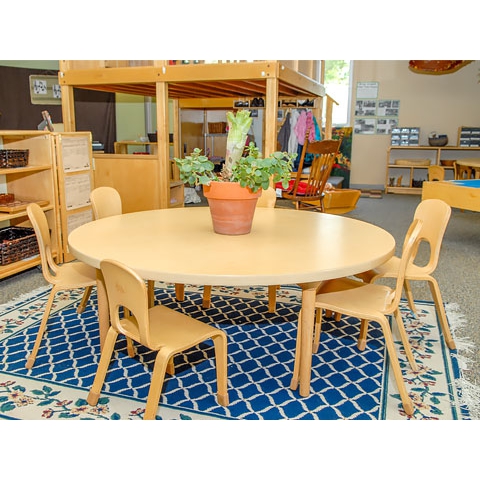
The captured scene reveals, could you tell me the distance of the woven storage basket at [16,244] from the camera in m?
3.68

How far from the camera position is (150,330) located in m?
1.90

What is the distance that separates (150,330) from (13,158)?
2490mm

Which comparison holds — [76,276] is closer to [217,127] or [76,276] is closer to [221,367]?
[221,367]

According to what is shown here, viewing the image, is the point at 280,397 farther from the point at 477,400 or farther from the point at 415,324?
the point at 415,324

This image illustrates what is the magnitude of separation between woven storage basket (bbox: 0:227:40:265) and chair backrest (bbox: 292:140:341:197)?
2.82 meters


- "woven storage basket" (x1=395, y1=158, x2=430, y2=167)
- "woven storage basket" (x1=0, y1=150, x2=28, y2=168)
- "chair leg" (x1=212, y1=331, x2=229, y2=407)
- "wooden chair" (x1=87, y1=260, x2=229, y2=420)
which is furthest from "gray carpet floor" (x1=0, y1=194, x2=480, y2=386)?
"woven storage basket" (x1=395, y1=158, x2=430, y2=167)

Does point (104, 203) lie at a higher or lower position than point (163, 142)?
lower

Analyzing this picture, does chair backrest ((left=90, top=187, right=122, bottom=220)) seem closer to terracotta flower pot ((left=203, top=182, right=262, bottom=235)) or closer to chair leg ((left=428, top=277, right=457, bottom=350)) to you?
terracotta flower pot ((left=203, top=182, right=262, bottom=235))

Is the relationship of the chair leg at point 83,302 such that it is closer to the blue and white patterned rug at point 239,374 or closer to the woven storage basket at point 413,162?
the blue and white patterned rug at point 239,374

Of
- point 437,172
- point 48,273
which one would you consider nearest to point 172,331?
point 48,273

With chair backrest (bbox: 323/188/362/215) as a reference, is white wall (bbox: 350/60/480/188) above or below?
above

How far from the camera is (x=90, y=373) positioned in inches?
92.8

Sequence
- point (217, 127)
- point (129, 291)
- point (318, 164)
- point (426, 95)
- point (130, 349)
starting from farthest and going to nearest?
point (217, 127) < point (426, 95) < point (318, 164) < point (130, 349) < point (129, 291)

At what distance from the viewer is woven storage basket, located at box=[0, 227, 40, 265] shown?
3684 millimetres
